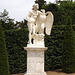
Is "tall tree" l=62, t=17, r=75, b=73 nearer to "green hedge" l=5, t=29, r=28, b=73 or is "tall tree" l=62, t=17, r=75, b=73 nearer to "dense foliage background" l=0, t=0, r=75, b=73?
"dense foliage background" l=0, t=0, r=75, b=73

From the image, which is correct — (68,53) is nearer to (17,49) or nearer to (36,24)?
(17,49)

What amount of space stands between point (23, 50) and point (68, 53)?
3.34m

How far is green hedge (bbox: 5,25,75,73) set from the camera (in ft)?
35.4

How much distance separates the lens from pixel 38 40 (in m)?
6.89

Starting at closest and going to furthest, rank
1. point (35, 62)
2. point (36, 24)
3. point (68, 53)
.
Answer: point (35, 62), point (36, 24), point (68, 53)

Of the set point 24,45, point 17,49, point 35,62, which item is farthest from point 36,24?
point 17,49

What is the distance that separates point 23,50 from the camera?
428 inches

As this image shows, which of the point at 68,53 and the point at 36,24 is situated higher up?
the point at 36,24

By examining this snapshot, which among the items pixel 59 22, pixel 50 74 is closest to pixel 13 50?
pixel 50 74

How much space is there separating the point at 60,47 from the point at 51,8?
9.83m

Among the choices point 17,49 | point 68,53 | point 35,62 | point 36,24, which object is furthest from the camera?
point 17,49

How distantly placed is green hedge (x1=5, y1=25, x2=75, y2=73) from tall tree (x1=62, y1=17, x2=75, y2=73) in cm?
80

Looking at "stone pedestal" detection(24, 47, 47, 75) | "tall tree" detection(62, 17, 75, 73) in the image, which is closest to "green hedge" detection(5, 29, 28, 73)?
"tall tree" detection(62, 17, 75, 73)

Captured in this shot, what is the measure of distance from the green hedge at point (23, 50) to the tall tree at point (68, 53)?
2.63 feet
